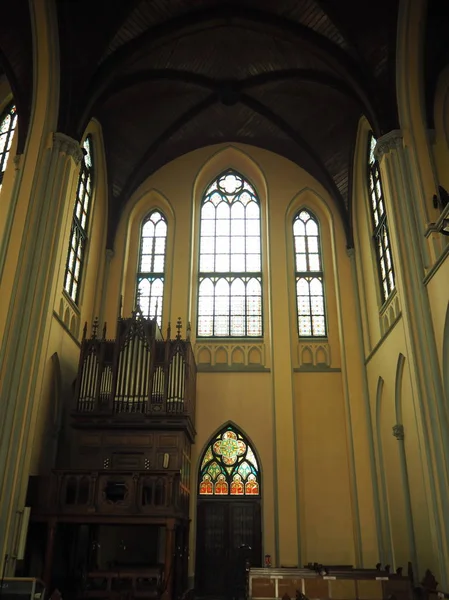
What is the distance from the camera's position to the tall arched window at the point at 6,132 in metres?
14.9

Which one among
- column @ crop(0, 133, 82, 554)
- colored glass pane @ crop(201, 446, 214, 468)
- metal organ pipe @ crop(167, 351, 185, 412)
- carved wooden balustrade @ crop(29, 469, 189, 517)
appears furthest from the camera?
colored glass pane @ crop(201, 446, 214, 468)

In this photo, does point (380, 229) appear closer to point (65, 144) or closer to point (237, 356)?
point (237, 356)

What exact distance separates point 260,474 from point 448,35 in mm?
11817

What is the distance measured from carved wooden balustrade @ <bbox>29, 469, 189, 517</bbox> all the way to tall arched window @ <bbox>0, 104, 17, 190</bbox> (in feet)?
26.4

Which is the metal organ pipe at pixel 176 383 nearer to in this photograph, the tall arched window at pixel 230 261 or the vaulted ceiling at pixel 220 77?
the tall arched window at pixel 230 261

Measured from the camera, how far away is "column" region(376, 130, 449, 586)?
926 centimetres

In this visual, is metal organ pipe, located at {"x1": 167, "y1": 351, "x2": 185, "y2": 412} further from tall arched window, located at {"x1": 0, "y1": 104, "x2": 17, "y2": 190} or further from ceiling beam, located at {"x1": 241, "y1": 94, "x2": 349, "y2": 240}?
ceiling beam, located at {"x1": 241, "y1": 94, "x2": 349, "y2": 240}

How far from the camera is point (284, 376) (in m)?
16.0

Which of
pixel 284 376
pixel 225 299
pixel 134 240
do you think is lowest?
pixel 284 376

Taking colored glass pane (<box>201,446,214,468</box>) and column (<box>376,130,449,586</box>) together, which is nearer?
column (<box>376,130,449,586</box>)

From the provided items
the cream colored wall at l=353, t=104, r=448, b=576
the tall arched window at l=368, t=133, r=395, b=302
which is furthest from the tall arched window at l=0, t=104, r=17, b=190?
the cream colored wall at l=353, t=104, r=448, b=576

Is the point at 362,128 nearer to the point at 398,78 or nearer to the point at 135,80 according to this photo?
the point at 398,78

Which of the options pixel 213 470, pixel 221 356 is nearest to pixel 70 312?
pixel 221 356

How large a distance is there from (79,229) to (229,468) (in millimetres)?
7938
